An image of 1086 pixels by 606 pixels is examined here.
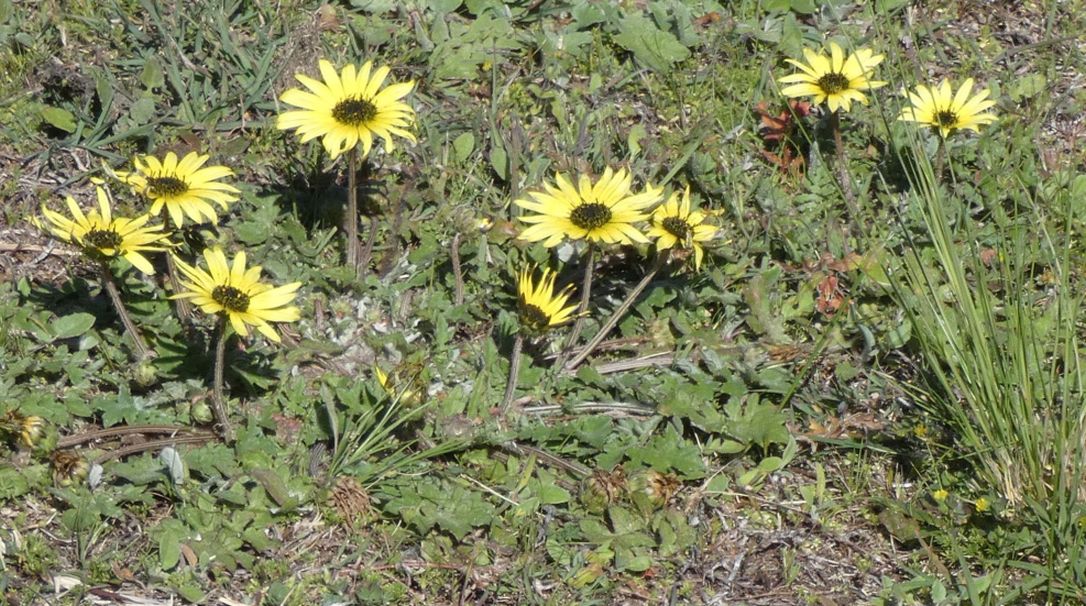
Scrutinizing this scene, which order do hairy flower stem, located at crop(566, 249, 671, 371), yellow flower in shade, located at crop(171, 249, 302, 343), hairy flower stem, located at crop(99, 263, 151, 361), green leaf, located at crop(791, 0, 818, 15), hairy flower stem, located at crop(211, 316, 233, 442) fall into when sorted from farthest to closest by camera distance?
green leaf, located at crop(791, 0, 818, 15) < hairy flower stem, located at crop(566, 249, 671, 371) < hairy flower stem, located at crop(99, 263, 151, 361) < hairy flower stem, located at crop(211, 316, 233, 442) < yellow flower in shade, located at crop(171, 249, 302, 343)

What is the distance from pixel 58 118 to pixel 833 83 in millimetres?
2530

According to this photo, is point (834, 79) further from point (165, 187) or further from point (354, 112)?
point (165, 187)

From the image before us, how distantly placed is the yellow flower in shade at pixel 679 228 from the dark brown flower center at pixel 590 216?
22 cm

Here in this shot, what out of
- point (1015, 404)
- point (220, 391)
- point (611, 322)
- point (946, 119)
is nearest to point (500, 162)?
point (611, 322)

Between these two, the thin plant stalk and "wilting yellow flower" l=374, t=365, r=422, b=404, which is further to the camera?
the thin plant stalk

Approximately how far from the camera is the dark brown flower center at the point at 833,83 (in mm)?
4289

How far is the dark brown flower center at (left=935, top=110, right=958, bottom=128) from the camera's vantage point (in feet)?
13.9

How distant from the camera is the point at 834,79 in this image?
14.1ft

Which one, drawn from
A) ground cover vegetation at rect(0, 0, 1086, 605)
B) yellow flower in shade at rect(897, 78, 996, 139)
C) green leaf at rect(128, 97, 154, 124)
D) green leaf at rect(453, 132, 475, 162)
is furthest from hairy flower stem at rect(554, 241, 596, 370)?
green leaf at rect(128, 97, 154, 124)

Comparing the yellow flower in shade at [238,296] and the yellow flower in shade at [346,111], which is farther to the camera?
the yellow flower in shade at [346,111]

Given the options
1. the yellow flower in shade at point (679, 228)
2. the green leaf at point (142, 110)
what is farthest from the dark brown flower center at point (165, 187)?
the yellow flower in shade at point (679, 228)

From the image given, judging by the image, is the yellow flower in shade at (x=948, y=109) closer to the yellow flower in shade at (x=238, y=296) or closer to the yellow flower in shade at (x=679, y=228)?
the yellow flower in shade at (x=679, y=228)

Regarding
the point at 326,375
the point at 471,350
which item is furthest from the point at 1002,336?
the point at 326,375

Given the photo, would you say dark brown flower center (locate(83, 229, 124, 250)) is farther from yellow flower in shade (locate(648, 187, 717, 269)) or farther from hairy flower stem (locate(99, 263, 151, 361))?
yellow flower in shade (locate(648, 187, 717, 269))
